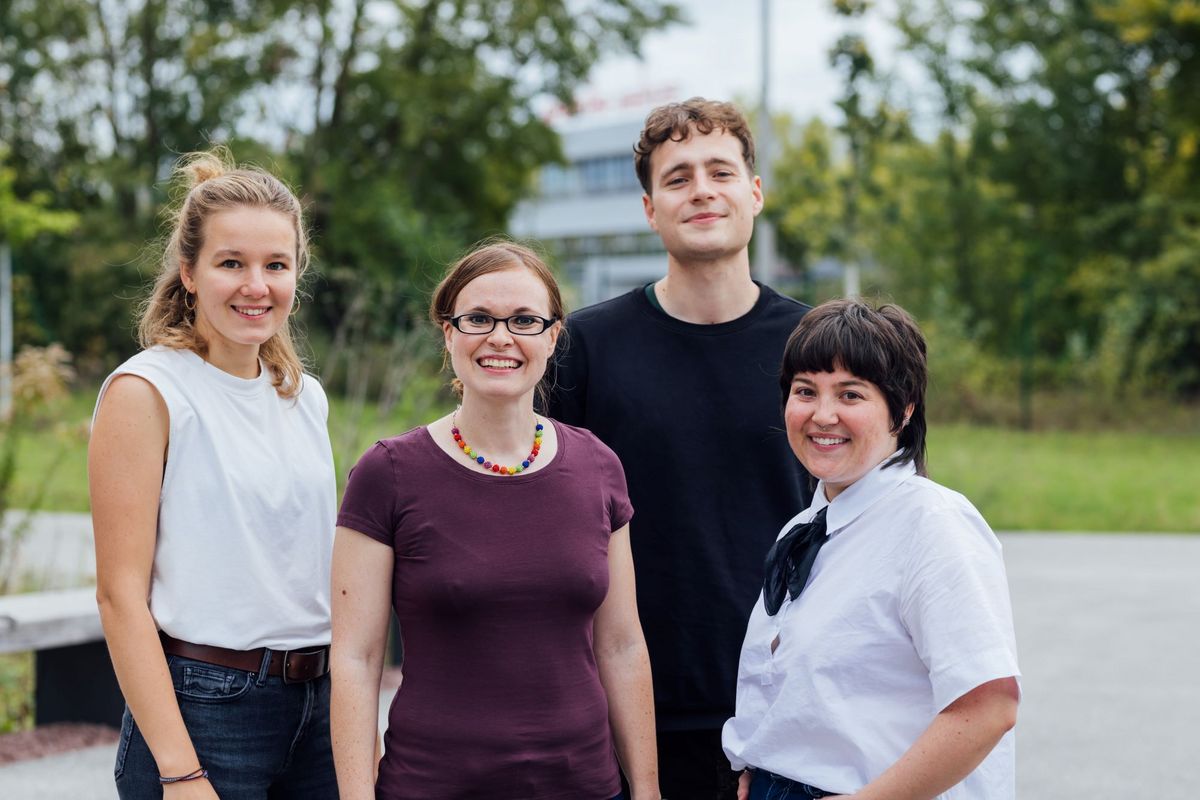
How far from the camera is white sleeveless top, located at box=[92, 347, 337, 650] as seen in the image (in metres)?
2.36

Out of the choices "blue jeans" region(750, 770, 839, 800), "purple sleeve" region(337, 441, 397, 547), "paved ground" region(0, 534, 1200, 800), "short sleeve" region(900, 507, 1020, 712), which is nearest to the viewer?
"short sleeve" region(900, 507, 1020, 712)

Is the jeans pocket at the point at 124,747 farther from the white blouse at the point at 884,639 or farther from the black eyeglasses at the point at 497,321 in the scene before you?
the white blouse at the point at 884,639

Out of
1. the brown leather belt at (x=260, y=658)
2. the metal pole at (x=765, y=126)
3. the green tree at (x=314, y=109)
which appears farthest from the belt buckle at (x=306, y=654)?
the green tree at (x=314, y=109)

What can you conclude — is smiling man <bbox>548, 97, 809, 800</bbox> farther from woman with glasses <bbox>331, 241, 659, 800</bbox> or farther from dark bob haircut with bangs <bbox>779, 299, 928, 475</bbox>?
dark bob haircut with bangs <bbox>779, 299, 928, 475</bbox>

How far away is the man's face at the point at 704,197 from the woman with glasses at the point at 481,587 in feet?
2.01

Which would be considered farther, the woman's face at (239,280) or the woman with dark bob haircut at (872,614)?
the woman's face at (239,280)

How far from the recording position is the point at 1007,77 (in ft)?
83.2

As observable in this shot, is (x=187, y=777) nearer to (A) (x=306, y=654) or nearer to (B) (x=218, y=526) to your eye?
(A) (x=306, y=654)

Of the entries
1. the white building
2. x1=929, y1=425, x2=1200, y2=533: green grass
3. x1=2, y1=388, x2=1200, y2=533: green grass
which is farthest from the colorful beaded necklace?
the white building

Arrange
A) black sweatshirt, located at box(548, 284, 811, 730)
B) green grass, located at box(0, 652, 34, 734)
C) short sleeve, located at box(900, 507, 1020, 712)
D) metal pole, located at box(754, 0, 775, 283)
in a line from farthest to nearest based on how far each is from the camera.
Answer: metal pole, located at box(754, 0, 775, 283)
green grass, located at box(0, 652, 34, 734)
black sweatshirt, located at box(548, 284, 811, 730)
short sleeve, located at box(900, 507, 1020, 712)

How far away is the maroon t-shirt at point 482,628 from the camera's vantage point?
2209 mm

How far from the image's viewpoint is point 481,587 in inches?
86.6

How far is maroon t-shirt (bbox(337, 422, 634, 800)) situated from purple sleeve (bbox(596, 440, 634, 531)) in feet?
0.44

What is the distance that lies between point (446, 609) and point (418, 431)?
36 centimetres
